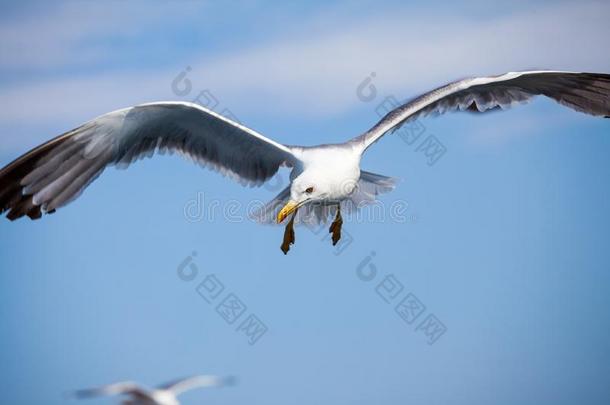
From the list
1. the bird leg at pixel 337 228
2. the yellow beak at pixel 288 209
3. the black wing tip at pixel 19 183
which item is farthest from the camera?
the bird leg at pixel 337 228

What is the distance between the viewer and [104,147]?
6.84 m

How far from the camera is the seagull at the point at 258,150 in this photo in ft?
21.9

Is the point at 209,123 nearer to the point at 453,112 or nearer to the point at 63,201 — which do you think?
the point at 63,201

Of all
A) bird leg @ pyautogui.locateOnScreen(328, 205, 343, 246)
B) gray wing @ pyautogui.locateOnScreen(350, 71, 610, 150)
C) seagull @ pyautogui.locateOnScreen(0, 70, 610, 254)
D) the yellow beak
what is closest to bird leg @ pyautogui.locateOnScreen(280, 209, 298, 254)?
seagull @ pyautogui.locateOnScreen(0, 70, 610, 254)

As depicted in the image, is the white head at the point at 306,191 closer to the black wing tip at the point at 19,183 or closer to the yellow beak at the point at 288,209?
the yellow beak at the point at 288,209

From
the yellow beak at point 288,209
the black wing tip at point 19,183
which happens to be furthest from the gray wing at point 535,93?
the black wing tip at point 19,183

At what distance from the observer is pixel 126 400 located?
16.1 ft

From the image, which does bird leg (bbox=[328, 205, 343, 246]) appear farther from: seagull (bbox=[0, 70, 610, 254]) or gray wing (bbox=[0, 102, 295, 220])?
gray wing (bbox=[0, 102, 295, 220])

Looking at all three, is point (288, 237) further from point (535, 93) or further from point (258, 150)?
point (535, 93)

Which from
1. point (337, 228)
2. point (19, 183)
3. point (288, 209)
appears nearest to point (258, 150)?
point (288, 209)

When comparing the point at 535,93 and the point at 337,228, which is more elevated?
the point at 337,228

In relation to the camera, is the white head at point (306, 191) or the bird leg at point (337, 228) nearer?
the white head at point (306, 191)

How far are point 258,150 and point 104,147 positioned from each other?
4.04 ft

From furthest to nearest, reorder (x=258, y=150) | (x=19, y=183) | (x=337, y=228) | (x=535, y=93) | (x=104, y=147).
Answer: (x=535, y=93), (x=337, y=228), (x=258, y=150), (x=104, y=147), (x=19, y=183)
